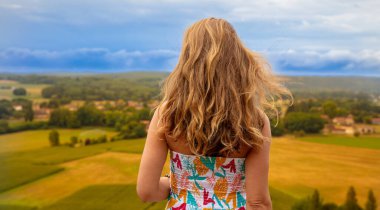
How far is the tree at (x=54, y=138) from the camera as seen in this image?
164 inches

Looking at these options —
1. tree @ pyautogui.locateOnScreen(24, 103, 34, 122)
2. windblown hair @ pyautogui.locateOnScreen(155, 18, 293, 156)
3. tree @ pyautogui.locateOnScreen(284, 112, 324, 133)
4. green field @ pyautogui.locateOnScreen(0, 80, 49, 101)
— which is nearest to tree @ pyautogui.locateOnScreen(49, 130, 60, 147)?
tree @ pyautogui.locateOnScreen(24, 103, 34, 122)

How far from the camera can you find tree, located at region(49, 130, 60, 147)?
417 cm

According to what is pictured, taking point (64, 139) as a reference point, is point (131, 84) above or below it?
above

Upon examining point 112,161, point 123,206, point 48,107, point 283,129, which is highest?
point 48,107

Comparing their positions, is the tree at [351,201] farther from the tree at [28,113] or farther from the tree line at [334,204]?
the tree at [28,113]

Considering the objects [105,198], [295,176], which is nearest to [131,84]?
[105,198]

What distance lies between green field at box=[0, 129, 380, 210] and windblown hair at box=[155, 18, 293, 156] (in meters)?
2.73

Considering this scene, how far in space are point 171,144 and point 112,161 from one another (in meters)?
3.25

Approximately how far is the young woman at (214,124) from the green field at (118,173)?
2.62 m

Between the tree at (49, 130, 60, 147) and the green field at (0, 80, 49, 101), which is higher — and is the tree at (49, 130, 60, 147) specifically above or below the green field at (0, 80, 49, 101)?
below

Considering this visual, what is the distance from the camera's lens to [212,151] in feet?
3.62

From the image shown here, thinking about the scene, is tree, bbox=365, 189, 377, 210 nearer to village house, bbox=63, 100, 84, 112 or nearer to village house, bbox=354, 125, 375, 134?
village house, bbox=354, 125, 375, 134

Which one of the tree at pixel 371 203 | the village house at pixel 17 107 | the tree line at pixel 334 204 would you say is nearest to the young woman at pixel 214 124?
the tree line at pixel 334 204

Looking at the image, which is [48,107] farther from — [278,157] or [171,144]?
[171,144]
